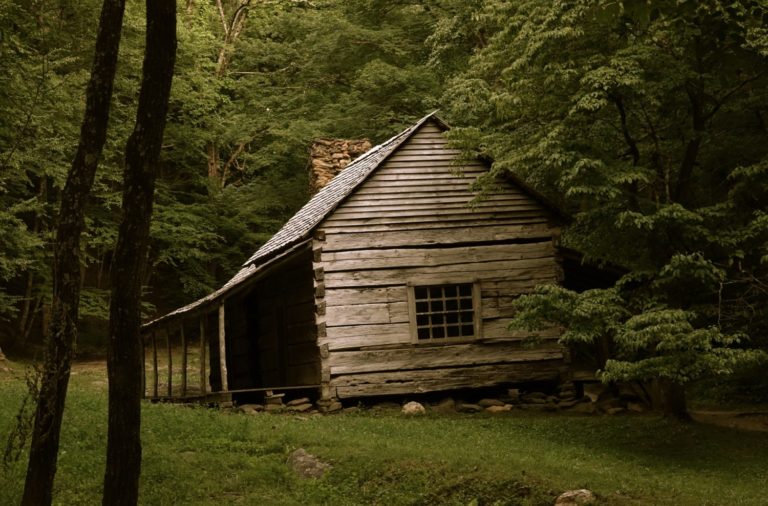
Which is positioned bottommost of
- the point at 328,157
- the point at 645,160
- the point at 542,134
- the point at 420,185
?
the point at 645,160

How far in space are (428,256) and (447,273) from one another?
22.8 inches

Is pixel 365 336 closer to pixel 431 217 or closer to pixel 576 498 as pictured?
pixel 431 217

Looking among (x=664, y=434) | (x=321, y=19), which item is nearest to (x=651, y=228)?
(x=664, y=434)

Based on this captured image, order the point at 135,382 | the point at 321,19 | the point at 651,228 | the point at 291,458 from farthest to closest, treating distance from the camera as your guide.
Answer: the point at 321,19, the point at 651,228, the point at 291,458, the point at 135,382

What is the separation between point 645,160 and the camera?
56.5ft

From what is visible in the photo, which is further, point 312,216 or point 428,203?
point 312,216

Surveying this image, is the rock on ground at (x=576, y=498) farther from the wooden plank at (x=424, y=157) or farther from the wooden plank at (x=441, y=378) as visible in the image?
the wooden plank at (x=424, y=157)

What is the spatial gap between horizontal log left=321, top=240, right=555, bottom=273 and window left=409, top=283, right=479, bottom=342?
0.60m

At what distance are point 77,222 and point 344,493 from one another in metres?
4.97

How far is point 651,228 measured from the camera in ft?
46.4

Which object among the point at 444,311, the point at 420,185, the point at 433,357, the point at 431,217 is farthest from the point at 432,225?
the point at 433,357

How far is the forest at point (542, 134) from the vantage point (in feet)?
45.5

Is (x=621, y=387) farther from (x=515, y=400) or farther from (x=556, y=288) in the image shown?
(x=556, y=288)

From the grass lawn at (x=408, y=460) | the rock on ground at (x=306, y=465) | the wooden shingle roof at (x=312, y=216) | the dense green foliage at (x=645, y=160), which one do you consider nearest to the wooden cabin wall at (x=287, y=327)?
the wooden shingle roof at (x=312, y=216)
